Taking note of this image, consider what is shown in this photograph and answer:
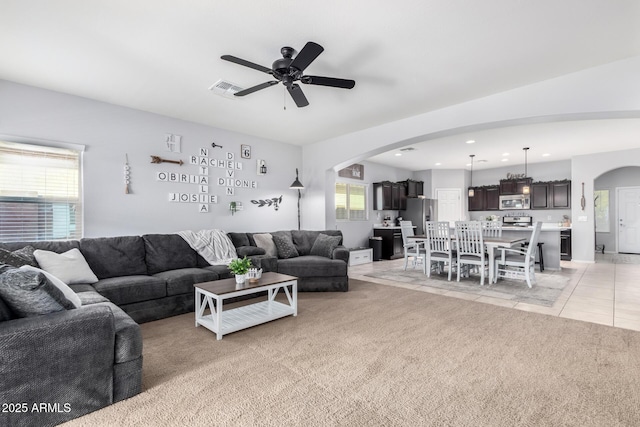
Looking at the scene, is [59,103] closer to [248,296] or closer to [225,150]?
[225,150]

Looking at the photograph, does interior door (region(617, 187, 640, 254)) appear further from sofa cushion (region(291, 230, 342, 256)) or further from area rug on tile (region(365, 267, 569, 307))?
sofa cushion (region(291, 230, 342, 256))

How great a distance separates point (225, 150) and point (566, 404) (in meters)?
5.26

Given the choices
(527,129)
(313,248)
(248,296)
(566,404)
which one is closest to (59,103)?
(248,296)

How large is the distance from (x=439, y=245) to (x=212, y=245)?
395 centimetres

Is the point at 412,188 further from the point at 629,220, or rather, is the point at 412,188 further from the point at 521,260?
the point at 629,220

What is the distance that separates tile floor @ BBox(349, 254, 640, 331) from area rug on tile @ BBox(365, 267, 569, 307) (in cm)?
16

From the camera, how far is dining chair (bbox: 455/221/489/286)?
491 centimetres

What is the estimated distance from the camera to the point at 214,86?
140 inches

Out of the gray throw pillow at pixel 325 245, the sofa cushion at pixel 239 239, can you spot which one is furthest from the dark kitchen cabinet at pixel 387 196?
the sofa cushion at pixel 239 239

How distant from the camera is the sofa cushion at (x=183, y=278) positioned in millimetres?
3512

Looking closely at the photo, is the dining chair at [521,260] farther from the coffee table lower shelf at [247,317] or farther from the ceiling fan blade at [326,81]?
the ceiling fan blade at [326,81]

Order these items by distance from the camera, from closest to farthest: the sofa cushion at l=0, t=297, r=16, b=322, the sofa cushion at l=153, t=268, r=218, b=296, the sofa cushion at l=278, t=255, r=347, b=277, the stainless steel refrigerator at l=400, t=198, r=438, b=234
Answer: the sofa cushion at l=0, t=297, r=16, b=322 → the sofa cushion at l=153, t=268, r=218, b=296 → the sofa cushion at l=278, t=255, r=347, b=277 → the stainless steel refrigerator at l=400, t=198, r=438, b=234

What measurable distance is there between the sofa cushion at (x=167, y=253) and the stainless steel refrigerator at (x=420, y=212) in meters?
6.39

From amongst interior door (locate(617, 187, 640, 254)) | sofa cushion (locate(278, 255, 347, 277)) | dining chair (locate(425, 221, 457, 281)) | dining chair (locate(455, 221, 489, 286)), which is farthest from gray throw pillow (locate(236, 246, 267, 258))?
interior door (locate(617, 187, 640, 254))
